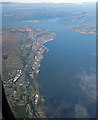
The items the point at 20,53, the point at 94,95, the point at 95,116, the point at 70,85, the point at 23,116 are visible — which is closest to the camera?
the point at 23,116

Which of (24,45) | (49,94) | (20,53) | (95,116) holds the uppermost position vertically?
(24,45)

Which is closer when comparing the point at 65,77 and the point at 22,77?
the point at 22,77

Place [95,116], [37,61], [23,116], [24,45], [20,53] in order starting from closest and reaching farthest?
[23,116], [95,116], [37,61], [20,53], [24,45]

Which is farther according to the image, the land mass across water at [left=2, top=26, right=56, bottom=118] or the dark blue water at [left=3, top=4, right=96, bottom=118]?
the dark blue water at [left=3, top=4, right=96, bottom=118]

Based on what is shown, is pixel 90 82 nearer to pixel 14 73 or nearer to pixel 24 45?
pixel 14 73

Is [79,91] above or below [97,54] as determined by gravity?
below

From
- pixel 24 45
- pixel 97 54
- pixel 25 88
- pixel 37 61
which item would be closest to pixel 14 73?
pixel 25 88

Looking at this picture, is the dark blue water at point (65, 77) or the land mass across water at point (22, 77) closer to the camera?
the land mass across water at point (22, 77)

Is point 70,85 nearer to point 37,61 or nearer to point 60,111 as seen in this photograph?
point 60,111

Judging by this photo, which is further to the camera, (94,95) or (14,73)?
(14,73)

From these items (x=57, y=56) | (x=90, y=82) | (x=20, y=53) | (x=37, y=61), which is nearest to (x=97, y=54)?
(x=57, y=56)
